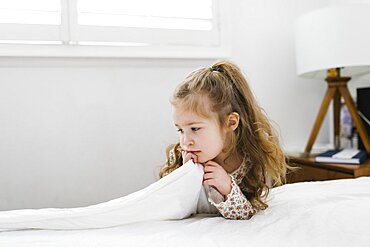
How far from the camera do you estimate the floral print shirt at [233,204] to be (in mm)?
950

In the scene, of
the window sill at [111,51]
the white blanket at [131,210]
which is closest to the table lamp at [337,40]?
the window sill at [111,51]

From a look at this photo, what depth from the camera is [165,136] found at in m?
2.00

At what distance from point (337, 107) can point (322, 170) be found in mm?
413

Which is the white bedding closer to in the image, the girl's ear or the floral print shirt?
the floral print shirt

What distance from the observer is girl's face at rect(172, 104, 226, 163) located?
1.02 meters

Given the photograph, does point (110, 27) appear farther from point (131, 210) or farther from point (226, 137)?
point (131, 210)

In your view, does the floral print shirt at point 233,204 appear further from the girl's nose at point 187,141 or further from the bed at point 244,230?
the girl's nose at point 187,141

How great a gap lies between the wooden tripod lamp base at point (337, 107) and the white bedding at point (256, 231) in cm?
94

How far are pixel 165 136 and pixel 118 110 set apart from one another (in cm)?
26

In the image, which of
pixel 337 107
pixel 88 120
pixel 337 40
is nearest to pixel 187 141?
pixel 88 120

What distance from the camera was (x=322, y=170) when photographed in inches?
69.1

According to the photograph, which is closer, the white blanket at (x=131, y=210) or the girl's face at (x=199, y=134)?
the white blanket at (x=131, y=210)

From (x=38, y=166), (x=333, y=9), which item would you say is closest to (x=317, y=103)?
(x=333, y=9)

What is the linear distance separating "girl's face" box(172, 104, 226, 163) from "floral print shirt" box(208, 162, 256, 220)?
88mm
